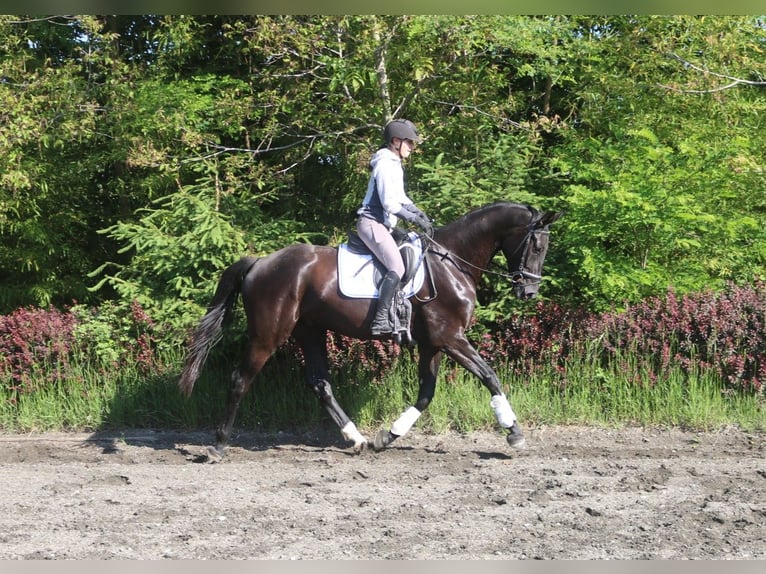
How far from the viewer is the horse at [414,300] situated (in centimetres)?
833

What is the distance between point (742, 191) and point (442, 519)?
6088mm

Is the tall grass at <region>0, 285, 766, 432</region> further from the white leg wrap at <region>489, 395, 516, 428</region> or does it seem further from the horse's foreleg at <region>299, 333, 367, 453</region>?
the white leg wrap at <region>489, 395, 516, 428</region>

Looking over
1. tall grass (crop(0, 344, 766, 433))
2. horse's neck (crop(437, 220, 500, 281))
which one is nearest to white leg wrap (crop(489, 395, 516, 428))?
tall grass (crop(0, 344, 766, 433))

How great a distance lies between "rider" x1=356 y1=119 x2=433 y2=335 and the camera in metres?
7.96

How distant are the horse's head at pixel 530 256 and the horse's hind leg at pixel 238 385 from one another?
8.47 ft

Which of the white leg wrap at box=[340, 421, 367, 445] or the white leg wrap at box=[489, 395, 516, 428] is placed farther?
the white leg wrap at box=[340, 421, 367, 445]

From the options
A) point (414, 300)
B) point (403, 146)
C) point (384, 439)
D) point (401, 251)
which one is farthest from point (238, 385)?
point (403, 146)

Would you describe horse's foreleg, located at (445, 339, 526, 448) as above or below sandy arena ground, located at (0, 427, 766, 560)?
above

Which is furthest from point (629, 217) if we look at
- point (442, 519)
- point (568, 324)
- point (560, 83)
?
point (442, 519)

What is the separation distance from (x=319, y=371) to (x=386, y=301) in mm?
1332

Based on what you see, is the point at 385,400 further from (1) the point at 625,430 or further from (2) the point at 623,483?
(2) the point at 623,483

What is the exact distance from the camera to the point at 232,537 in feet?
18.7

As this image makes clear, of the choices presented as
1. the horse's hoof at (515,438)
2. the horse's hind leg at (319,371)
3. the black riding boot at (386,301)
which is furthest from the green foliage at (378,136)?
the black riding boot at (386,301)

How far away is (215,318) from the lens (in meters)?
8.72
